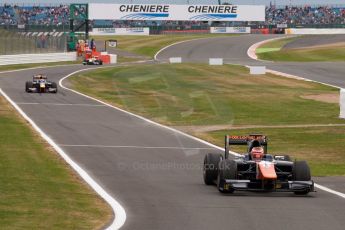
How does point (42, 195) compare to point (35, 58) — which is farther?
point (35, 58)

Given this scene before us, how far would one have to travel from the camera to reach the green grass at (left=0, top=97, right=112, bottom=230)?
12.5 meters

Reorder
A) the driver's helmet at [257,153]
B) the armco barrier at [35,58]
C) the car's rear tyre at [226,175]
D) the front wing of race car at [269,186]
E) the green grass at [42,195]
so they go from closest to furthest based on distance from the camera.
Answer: the green grass at [42,195] < the front wing of race car at [269,186] < the car's rear tyre at [226,175] < the driver's helmet at [257,153] < the armco barrier at [35,58]

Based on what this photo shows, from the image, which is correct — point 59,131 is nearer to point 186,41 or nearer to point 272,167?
point 272,167

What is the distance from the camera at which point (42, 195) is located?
15102 millimetres

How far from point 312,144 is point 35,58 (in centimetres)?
5933

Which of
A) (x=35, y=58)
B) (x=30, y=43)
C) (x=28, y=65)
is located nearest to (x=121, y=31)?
(x=30, y=43)

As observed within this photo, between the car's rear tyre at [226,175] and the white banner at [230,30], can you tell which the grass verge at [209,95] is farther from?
the white banner at [230,30]

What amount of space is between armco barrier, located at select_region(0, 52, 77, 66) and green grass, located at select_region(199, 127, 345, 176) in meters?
49.4

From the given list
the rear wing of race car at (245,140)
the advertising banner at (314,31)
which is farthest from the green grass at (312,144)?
the advertising banner at (314,31)

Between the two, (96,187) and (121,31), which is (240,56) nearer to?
(121,31)

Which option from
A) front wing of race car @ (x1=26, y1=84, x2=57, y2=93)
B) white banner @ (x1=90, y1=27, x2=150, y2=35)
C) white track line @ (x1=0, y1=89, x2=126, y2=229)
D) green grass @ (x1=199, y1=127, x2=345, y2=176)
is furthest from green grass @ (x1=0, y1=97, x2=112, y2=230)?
white banner @ (x1=90, y1=27, x2=150, y2=35)

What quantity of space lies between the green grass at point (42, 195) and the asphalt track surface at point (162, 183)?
0.50 metres

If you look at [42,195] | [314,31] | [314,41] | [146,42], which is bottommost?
[146,42]

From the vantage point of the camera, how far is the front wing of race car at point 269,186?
15.8 m
